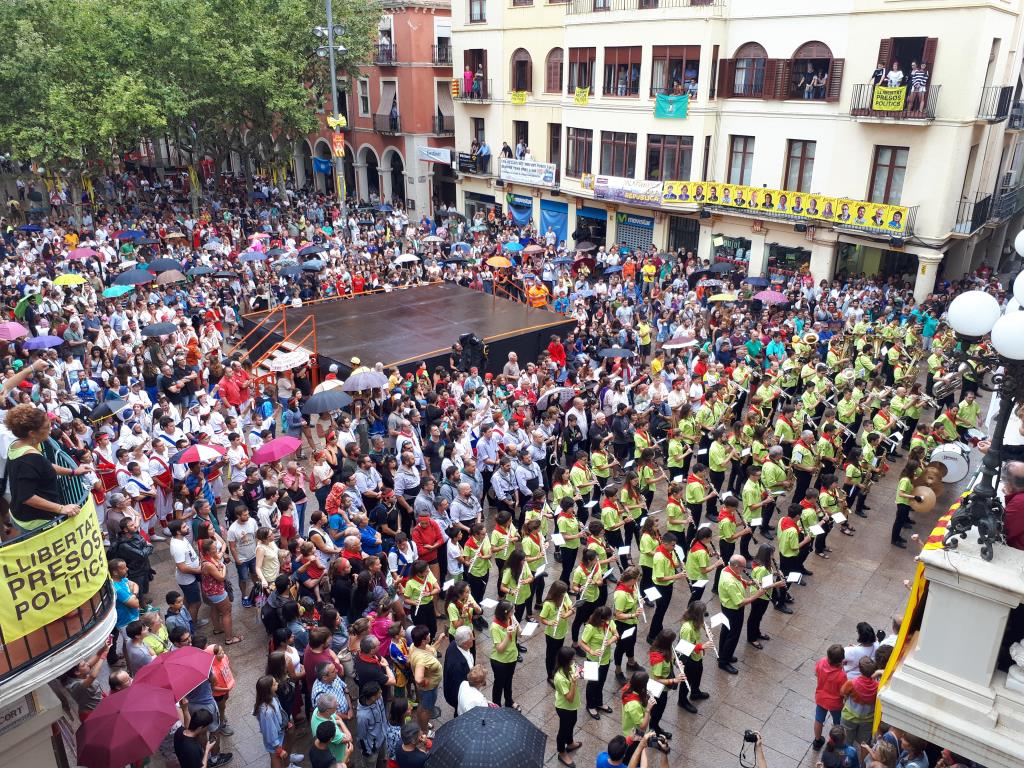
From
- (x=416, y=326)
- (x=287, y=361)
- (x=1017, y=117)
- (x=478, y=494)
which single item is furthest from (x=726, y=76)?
(x=478, y=494)

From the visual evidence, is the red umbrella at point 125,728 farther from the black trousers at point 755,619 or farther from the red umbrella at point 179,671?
the black trousers at point 755,619

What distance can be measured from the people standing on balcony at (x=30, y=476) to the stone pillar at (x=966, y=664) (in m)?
6.39

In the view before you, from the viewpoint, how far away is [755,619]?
988 cm

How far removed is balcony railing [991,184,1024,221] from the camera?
24.9m

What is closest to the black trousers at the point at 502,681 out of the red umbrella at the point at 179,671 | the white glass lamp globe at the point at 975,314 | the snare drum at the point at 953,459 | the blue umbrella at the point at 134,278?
the red umbrella at the point at 179,671

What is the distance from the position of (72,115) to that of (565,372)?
69.5 ft

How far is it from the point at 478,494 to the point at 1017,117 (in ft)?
78.1

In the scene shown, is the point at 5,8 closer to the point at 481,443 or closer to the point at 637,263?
the point at 637,263

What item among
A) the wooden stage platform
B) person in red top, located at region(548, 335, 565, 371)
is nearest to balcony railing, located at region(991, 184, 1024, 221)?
the wooden stage platform

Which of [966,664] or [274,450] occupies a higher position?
[966,664]

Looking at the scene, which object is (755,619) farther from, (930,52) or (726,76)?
(726,76)

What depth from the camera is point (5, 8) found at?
1096 inches

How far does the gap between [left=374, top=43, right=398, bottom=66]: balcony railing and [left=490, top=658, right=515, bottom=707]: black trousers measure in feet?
115

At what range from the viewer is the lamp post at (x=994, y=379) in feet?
18.9
